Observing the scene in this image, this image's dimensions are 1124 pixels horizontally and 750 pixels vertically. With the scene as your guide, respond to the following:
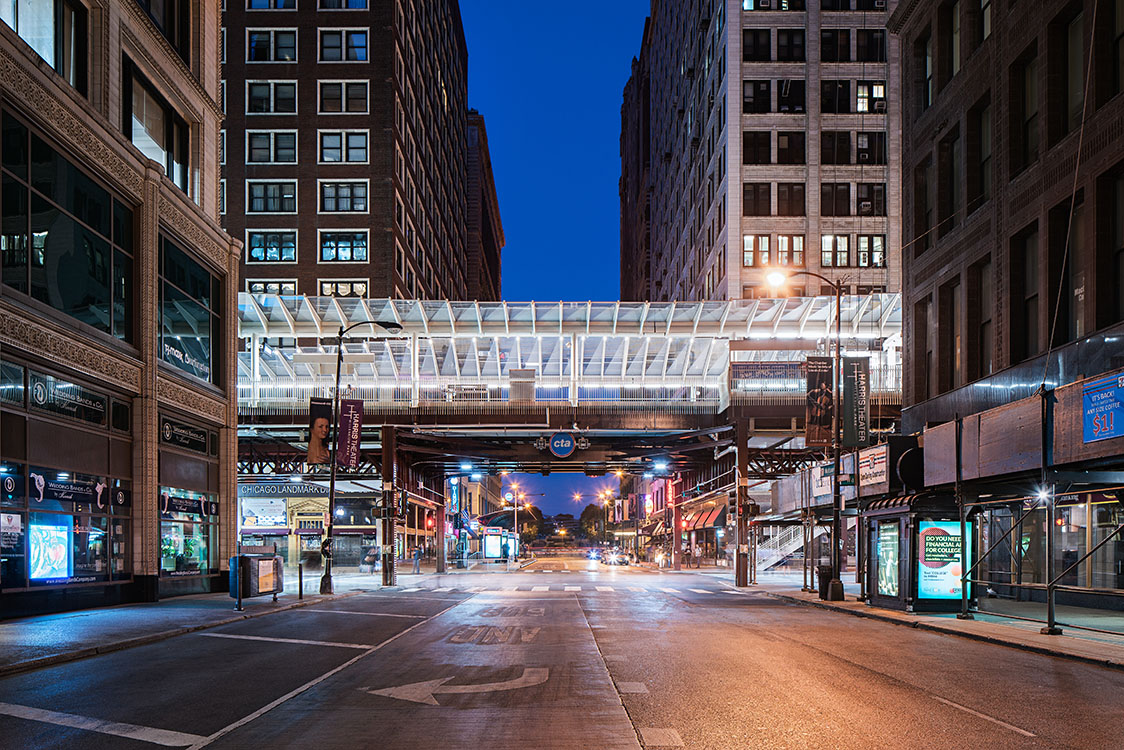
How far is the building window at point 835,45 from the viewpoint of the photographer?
73.1 metres

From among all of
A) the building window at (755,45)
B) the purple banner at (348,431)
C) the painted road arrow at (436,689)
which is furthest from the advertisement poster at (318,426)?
the building window at (755,45)

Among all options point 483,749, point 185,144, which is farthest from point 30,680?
point 185,144

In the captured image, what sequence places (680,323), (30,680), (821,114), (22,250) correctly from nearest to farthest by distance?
1. (30,680)
2. (22,250)
3. (680,323)
4. (821,114)

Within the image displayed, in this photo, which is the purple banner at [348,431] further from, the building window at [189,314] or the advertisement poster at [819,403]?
the advertisement poster at [819,403]

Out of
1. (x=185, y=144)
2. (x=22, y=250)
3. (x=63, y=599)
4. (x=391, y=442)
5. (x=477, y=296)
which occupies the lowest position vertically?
(x=63, y=599)

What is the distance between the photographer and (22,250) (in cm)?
2192

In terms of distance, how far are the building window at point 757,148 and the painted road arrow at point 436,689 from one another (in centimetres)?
6330

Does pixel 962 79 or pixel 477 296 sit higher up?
pixel 477 296

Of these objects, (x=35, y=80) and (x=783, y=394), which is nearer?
(x=35, y=80)

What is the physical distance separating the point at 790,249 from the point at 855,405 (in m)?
41.3

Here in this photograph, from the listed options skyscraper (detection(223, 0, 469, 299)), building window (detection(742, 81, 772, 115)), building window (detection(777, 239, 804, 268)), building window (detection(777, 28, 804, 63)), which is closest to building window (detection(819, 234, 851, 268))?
building window (detection(777, 239, 804, 268))

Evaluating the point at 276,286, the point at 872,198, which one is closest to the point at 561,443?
the point at 276,286

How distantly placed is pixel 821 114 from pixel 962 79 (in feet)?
144

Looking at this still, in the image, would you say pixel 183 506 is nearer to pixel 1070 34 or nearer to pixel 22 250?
pixel 22 250
